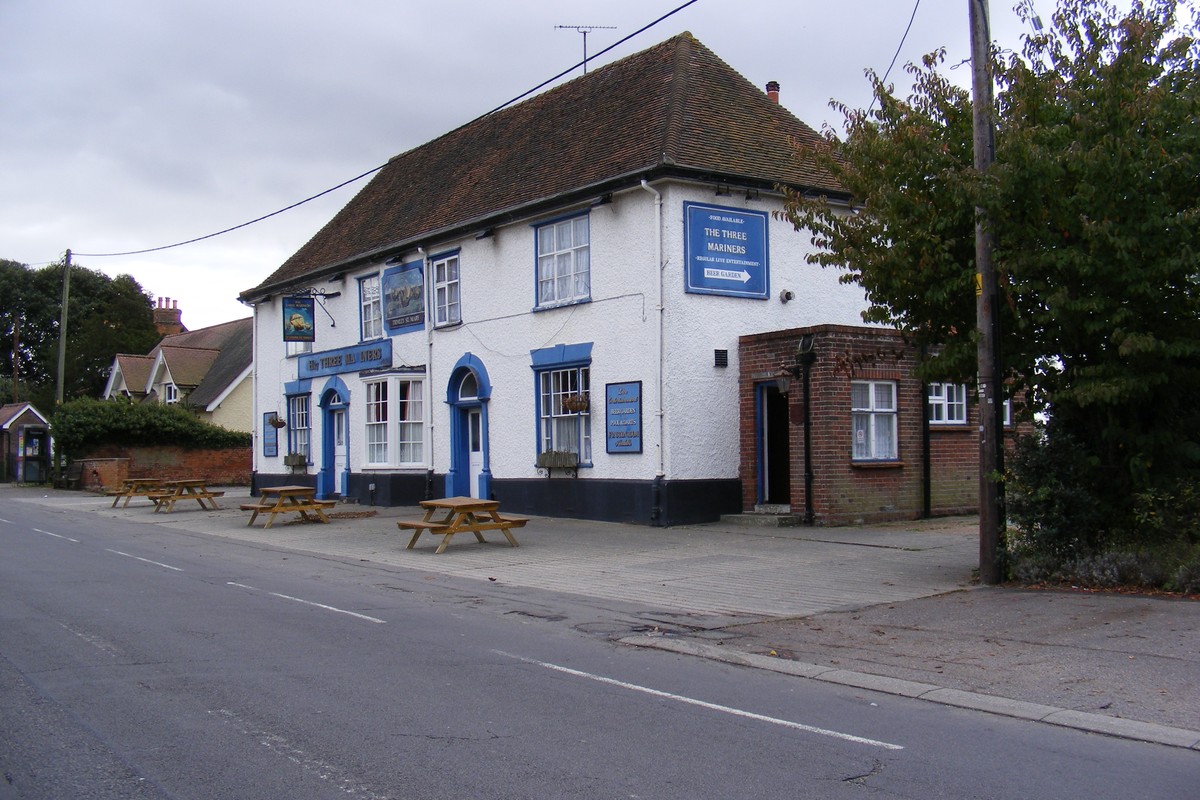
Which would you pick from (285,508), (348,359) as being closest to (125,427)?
(348,359)

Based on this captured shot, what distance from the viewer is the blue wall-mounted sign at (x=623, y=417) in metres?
19.5

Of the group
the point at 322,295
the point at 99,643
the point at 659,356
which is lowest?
the point at 99,643

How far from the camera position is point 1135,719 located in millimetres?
6527

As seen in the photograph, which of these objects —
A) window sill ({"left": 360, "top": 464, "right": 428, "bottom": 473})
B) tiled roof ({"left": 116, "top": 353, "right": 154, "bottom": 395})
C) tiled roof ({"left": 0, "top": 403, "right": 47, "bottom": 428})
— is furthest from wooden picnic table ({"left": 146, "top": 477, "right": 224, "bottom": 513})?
tiled roof ({"left": 116, "top": 353, "right": 154, "bottom": 395})

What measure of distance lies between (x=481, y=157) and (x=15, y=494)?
893 inches

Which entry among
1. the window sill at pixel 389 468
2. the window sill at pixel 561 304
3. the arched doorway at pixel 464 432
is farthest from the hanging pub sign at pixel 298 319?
the window sill at pixel 561 304

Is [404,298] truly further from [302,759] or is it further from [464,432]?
[302,759]

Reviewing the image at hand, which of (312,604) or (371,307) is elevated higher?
(371,307)

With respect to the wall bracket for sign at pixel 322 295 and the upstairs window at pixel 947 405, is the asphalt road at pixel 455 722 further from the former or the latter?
the wall bracket for sign at pixel 322 295

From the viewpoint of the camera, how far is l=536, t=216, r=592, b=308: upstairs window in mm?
20891

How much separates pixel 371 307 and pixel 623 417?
33.7 ft

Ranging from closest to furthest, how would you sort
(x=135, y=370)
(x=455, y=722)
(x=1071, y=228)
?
1. (x=455, y=722)
2. (x=1071, y=228)
3. (x=135, y=370)

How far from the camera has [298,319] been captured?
95.1 feet

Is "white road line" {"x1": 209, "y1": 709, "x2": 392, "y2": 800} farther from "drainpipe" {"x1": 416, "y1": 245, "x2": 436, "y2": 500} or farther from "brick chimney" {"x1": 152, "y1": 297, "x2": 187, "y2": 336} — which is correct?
"brick chimney" {"x1": 152, "y1": 297, "x2": 187, "y2": 336}
